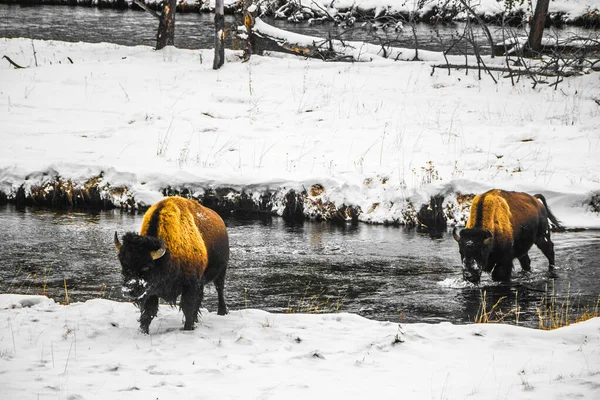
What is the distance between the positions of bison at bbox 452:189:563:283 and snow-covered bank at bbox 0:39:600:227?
2.60m

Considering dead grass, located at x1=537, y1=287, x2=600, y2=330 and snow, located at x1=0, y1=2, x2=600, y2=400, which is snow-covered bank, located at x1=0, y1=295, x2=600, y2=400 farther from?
dead grass, located at x1=537, y1=287, x2=600, y2=330

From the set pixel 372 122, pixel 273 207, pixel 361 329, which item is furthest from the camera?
pixel 372 122

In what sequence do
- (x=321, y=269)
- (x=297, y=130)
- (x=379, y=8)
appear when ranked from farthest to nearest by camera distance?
(x=379, y=8)
(x=297, y=130)
(x=321, y=269)

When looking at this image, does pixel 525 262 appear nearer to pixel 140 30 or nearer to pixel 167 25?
pixel 167 25

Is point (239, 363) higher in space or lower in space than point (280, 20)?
lower

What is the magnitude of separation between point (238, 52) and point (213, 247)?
56.3 feet

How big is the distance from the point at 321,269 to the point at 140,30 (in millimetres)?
26378

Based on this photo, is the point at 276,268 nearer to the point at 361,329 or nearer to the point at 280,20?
the point at 361,329

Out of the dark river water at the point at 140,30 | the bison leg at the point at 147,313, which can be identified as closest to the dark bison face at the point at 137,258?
the bison leg at the point at 147,313

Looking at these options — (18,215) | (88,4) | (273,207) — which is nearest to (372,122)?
(273,207)

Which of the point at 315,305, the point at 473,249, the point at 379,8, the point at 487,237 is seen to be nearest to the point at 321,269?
the point at 315,305

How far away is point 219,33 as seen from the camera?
64.7 ft

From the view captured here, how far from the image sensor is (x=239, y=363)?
5348 millimetres

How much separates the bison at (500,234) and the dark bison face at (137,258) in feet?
14.3
